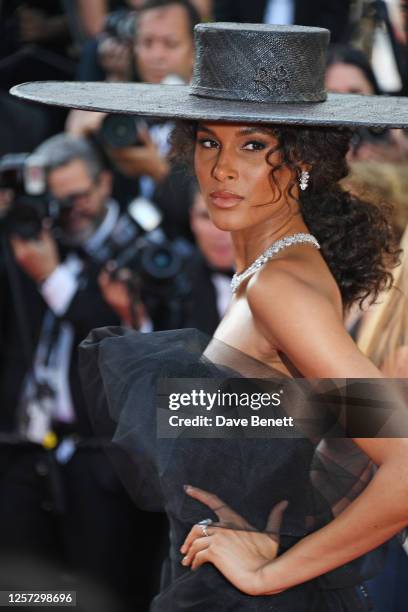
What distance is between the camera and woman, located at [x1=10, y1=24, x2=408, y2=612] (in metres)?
1.76

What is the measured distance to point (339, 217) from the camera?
2012 mm

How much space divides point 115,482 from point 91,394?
52.0 inches

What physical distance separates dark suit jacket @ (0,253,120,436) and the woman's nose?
59.3 inches

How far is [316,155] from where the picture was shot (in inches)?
75.2

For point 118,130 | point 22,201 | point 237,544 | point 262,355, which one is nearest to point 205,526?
point 237,544

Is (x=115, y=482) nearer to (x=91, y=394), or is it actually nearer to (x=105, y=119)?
(x=105, y=119)

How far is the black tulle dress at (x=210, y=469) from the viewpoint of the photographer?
1.83 m

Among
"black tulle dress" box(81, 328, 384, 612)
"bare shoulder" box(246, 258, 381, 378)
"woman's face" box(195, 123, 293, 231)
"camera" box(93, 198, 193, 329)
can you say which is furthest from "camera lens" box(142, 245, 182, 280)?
"bare shoulder" box(246, 258, 381, 378)

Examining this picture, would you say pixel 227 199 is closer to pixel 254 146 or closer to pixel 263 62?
pixel 254 146

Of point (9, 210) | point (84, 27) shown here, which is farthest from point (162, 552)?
point (84, 27)

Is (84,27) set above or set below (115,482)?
above

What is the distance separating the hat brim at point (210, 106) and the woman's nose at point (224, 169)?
0.29 ft

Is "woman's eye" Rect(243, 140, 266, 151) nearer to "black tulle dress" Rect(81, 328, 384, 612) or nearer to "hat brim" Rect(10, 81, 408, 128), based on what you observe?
"hat brim" Rect(10, 81, 408, 128)

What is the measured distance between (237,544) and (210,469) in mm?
130
